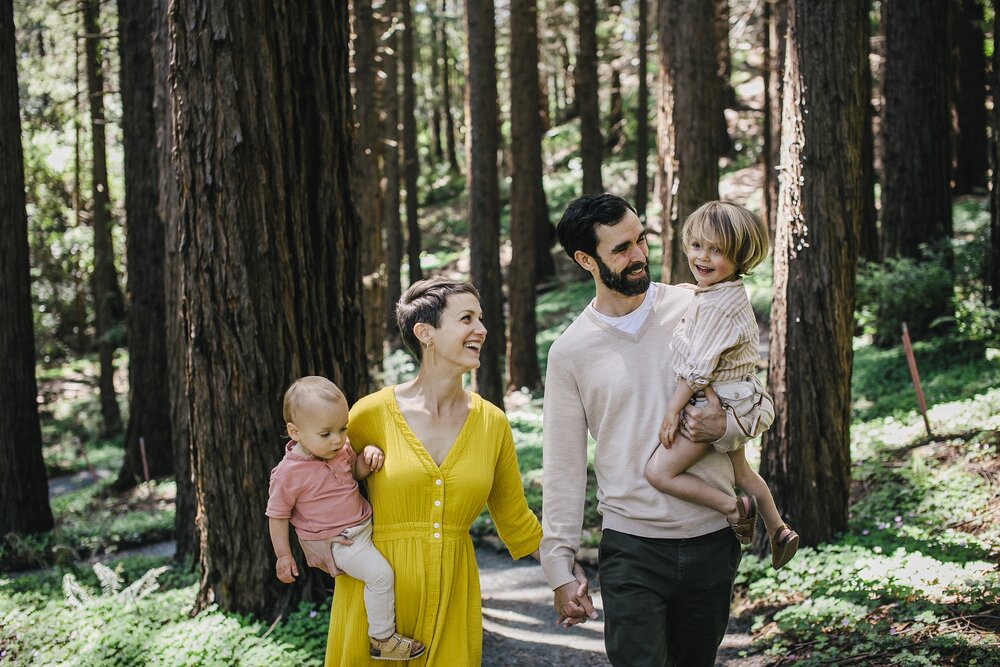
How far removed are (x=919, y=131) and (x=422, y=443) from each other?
38.0 feet

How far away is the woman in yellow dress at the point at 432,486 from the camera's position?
3.44 meters

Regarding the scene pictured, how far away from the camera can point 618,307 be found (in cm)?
348

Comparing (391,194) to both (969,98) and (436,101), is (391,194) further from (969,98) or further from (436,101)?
(436,101)

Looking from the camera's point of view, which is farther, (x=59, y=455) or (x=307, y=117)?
(x=59, y=455)

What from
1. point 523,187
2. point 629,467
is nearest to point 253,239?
point 629,467

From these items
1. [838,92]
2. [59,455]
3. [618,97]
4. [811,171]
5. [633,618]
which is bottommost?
[59,455]

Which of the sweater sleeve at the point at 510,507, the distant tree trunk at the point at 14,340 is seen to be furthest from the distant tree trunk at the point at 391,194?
the sweater sleeve at the point at 510,507

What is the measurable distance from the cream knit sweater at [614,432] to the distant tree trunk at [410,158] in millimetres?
17123

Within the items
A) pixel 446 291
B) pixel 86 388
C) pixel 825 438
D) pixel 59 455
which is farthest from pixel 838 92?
pixel 86 388

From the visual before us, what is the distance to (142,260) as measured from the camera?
13742 millimetres

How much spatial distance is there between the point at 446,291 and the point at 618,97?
31649mm

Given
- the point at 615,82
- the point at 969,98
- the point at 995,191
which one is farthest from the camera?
the point at 615,82

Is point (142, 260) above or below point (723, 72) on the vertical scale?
below

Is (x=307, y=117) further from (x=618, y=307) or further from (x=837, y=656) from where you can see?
(x=837, y=656)
